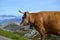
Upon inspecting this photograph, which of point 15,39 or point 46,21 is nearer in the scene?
point 46,21

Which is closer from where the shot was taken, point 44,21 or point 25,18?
point 44,21

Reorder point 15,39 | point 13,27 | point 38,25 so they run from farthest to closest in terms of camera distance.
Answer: point 13,27 → point 15,39 → point 38,25

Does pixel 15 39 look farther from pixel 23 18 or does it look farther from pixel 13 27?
pixel 13 27

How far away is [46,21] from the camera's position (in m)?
16.5

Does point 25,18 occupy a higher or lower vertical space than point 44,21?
higher

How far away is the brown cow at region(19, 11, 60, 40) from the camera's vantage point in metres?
16.4

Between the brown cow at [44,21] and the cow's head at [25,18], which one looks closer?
the brown cow at [44,21]

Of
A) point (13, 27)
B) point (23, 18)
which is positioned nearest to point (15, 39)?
point (23, 18)

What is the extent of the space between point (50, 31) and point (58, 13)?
1236 mm

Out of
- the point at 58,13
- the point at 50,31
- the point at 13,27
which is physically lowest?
the point at 13,27

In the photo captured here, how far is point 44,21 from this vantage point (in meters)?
16.5

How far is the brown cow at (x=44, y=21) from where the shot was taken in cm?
1644

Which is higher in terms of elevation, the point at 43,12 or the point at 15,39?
the point at 43,12

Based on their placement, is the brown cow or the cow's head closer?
the brown cow
